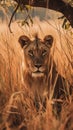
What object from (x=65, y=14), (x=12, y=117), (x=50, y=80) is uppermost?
(x=65, y=14)

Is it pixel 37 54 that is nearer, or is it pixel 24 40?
pixel 37 54

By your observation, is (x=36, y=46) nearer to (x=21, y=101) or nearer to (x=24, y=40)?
(x=24, y=40)

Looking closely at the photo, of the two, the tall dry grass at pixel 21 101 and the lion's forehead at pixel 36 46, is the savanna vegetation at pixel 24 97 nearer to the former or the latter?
the tall dry grass at pixel 21 101

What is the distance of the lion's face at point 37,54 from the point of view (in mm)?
4691

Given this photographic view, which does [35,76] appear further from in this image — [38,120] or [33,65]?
[38,120]

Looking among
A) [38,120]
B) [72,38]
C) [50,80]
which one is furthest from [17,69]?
[38,120]

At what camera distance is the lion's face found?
4691mm

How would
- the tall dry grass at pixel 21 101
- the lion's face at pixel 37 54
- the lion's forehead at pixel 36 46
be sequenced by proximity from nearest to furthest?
1. the tall dry grass at pixel 21 101
2. the lion's face at pixel 37 54
3. the lion's forehead at pixel 36 46

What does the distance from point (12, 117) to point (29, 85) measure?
0.71 metres

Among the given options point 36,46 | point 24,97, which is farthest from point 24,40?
point 24,97

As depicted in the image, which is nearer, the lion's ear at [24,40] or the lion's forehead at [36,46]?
the lion's forehead at [36,46]

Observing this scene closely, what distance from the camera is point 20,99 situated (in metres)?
4.21

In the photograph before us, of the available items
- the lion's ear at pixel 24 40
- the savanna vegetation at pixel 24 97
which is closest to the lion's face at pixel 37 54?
the lion's ear at pixel 24 40

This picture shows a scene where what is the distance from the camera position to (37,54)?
15.8 ft
